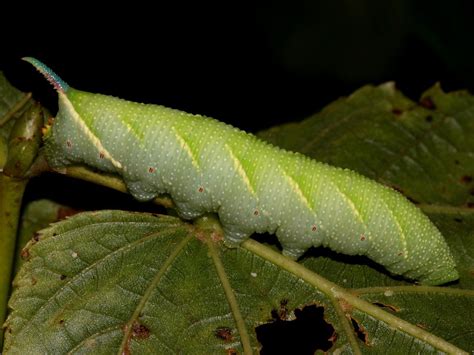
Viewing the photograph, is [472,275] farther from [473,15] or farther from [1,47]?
[1,47]

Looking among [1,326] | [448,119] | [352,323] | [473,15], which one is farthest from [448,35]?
[1,326]

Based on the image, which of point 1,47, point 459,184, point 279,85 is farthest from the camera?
point 279,85

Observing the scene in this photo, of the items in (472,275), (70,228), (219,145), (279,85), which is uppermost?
(219,145)

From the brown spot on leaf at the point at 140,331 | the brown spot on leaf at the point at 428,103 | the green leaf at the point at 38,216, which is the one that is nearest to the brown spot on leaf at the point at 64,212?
the green leaf at the point at 38,216

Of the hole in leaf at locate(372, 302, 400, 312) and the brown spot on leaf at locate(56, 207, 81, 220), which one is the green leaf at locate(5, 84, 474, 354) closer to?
the hole in leaf at locate(372, 302, 400, 312)

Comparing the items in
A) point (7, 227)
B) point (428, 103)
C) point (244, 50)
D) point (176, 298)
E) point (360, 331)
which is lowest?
point (244, 50)

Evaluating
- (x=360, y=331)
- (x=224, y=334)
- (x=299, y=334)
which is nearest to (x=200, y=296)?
(x=224, y=334)

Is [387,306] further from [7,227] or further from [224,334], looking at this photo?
[7,227]
